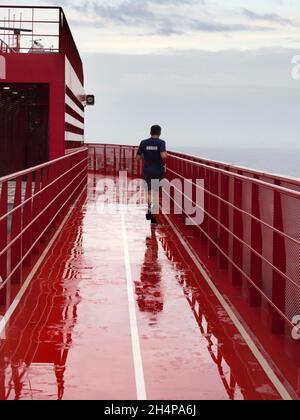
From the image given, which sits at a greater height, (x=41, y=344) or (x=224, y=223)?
(x=224, y=223)

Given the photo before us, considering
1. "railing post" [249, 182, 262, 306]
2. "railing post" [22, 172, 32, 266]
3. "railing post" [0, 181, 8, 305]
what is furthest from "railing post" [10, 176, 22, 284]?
"railing post" [249, 182, 262, 306]

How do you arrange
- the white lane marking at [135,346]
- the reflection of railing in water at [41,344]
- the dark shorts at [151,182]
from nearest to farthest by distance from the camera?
the white lane marking at [135,346], the reflection of railing in water at [41,344], the dark shorts at [151,182]

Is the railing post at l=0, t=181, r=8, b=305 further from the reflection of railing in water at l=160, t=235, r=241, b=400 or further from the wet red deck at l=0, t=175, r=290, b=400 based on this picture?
the reflection of railing in water at l=160, t=235, r=241, b=400

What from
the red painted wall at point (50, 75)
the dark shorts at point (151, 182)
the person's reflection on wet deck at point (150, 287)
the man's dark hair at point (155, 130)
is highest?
the red painted wall at point (50, 75)

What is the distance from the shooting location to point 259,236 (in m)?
8.94

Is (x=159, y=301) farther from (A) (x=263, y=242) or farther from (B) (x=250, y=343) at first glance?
(B) (x=250, y=343)

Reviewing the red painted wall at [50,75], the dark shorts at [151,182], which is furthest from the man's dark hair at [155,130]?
the red painted wall at [50,75]

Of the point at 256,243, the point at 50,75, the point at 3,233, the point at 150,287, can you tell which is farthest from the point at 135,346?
the point at 50,75

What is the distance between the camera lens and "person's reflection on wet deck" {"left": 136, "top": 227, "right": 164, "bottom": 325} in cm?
875

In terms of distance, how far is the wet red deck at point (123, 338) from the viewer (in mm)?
5988

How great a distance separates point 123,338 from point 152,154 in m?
8.62

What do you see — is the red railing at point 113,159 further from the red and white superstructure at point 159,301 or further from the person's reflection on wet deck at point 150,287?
the person's reflection on wet deck at point 150,287

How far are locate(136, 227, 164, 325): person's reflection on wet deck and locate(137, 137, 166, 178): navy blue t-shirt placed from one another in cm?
295

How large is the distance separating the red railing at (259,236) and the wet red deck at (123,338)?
462 mm
